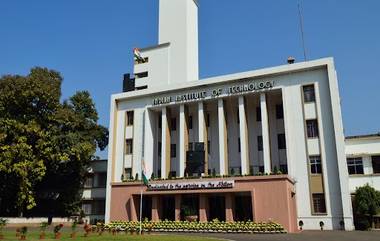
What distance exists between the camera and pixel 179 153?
41219mm

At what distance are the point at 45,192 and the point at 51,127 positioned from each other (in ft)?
32.5

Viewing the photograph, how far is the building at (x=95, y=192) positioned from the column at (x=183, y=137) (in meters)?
12.9

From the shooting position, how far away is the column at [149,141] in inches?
1602

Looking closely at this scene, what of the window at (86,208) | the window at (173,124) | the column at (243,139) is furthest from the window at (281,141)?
the window at (86,208)

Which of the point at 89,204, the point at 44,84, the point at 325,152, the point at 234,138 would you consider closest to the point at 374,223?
the point at 325,152

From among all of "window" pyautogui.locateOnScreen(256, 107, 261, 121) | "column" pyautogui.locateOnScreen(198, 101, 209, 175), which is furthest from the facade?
"column" pyautogui.locateOnScreen(198, 101, 209, 175)

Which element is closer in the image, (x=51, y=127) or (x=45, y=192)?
(x=51, y=127)

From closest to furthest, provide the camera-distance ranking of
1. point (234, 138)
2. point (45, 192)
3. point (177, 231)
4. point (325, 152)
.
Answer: point (177, 231)
point (325, 152)
point (234, 138)
point (45, 192)

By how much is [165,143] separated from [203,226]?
12.5m

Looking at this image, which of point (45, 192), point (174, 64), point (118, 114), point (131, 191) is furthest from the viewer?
point (174, 64)

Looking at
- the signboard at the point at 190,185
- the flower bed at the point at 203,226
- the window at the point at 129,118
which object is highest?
the window at the point at 129,118

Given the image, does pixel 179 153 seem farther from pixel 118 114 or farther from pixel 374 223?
pixel 374 223

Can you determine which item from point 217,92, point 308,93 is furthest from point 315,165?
point 217,92

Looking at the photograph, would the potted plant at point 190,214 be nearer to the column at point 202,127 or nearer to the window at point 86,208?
the column at point 202,127
